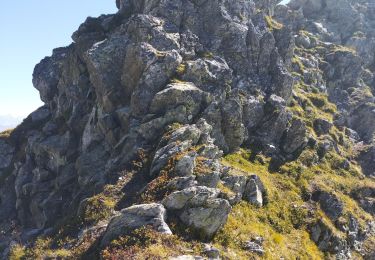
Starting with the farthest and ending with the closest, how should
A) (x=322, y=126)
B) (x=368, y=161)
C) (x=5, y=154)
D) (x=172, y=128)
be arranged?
(x=368, y=161)
(x=5, y=154)
(x=322, y=126)
(x=172, y=128)

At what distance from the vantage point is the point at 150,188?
3522cm

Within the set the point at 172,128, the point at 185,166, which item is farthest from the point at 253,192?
the point at 172,128

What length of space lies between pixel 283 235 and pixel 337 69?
65.9 meters

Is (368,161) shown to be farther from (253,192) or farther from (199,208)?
(199,208)

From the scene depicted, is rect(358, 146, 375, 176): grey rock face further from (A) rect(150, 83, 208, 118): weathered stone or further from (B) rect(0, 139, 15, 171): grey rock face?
(B) rect(0, 139, 15, 171): grey rock face

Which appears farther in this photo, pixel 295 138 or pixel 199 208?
pixel 295 138

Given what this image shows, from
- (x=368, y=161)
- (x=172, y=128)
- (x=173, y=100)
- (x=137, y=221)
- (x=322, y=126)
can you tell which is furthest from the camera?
(x=368, y=161)

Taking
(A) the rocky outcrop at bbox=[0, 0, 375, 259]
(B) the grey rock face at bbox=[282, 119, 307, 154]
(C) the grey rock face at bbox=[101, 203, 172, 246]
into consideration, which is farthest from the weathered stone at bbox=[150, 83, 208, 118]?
(C) the grey rock face at bbox=[101, 203, 172, 246]

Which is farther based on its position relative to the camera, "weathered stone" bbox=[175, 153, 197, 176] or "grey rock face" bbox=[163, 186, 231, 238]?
"weathered stone" bbox=[175, 153, 197, 176]

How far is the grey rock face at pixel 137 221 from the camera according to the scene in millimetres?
29000

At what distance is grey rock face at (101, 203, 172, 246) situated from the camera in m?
29.0

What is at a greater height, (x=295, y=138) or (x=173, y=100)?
(x=173, y=100)

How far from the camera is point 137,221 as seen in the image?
96.6 feet

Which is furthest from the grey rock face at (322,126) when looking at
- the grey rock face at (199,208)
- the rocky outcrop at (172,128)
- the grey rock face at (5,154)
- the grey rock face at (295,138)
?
the grey rock face at (5,154)
